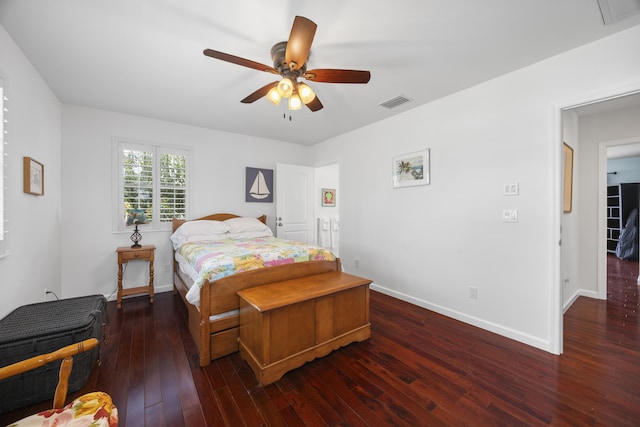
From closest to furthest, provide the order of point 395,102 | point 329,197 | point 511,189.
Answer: point 511,189 → point 395,102 → point 329,197

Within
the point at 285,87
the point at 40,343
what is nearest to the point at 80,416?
the point at 40,343

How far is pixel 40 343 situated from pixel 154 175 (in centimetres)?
268

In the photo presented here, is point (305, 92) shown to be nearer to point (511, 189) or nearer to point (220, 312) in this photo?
point (220, 312)

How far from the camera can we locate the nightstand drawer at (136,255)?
3252 millimetres

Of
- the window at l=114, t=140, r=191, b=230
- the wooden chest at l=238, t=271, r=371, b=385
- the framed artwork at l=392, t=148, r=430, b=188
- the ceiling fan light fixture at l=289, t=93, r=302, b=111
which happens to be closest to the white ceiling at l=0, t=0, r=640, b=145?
the ceiling fan light fixture at l=289, t=93, r=302, b=111

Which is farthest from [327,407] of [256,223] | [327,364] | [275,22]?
[256,223]

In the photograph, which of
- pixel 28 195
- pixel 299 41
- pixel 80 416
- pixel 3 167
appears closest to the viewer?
pixel 80 416

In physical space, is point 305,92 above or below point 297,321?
above

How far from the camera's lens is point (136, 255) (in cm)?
332

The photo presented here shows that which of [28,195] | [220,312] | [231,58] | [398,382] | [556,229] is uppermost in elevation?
[231,58]

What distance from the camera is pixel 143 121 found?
369cm

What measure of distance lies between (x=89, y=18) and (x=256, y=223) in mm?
2937

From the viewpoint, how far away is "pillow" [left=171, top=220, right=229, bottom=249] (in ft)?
11.6

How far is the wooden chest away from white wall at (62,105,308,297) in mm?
2451
